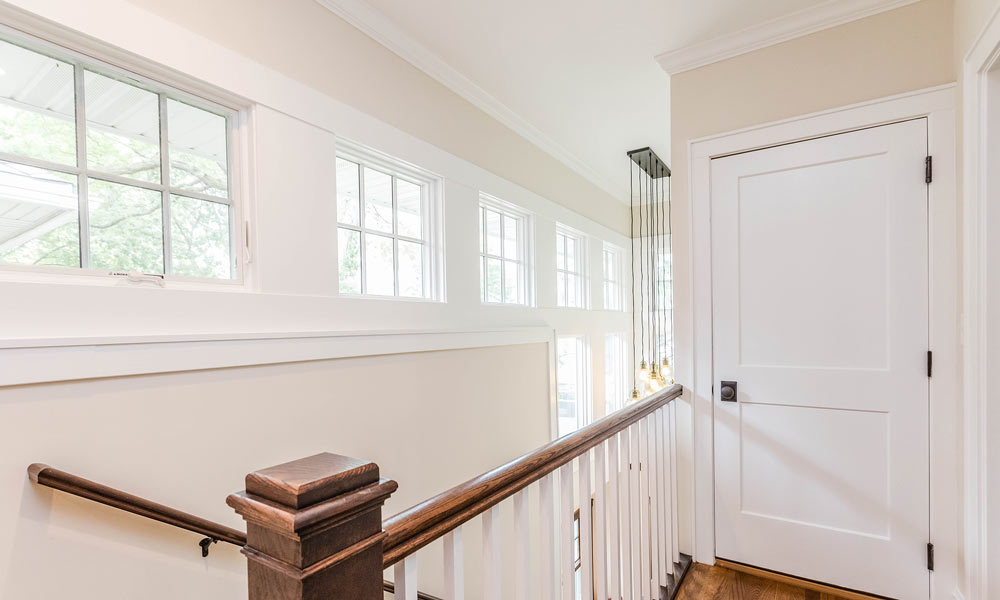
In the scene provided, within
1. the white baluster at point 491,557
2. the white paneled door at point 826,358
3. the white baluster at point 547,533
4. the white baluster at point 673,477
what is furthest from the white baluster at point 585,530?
the white paneled door at point 826,358

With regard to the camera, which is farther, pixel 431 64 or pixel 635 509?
pixel 431 64

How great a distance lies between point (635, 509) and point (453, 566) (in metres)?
1.04

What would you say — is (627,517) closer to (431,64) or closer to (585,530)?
(585,530)

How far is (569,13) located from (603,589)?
2272 mm

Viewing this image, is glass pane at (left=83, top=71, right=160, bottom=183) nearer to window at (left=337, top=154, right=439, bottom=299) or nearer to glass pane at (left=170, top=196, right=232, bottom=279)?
glass pane at (left=170, top=196, right=232, bottom=279)

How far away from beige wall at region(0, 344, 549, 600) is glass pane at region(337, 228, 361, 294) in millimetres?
350

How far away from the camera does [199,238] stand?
1.59 metres

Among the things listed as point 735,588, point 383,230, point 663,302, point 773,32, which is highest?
point 773,32

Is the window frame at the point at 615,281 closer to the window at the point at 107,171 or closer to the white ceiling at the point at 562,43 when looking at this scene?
the white ceiling at the point at 562,43

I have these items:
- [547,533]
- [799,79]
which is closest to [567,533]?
[547,533]

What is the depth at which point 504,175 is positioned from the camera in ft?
10.2

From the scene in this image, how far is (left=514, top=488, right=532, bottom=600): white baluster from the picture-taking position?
967 millimetres

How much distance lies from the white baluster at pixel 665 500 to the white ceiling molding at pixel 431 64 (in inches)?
80.0

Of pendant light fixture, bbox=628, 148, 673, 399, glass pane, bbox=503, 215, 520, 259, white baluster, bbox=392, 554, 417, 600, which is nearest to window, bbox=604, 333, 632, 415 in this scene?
pendant light fixture, bbox=628, 148, 673, 399
